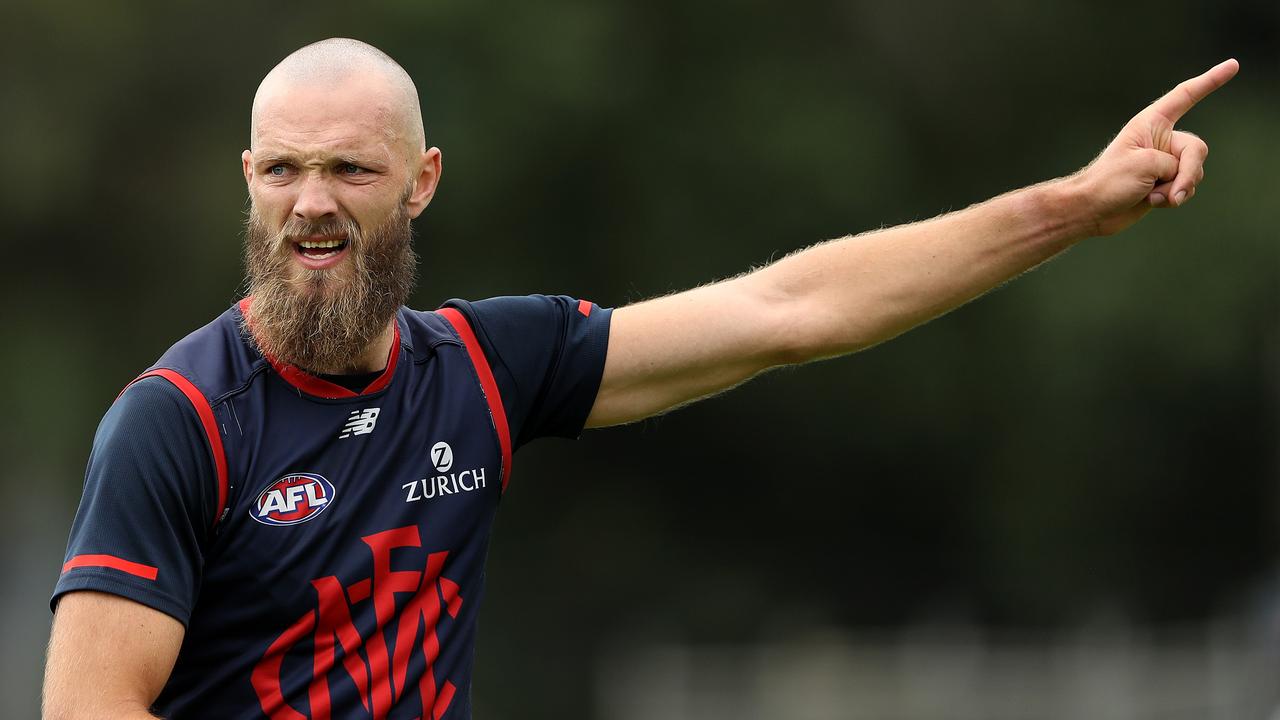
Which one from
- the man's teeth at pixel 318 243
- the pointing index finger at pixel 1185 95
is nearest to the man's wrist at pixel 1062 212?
the pointing index finger at pixel 1185 95

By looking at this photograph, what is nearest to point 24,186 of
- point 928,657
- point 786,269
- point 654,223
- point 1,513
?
point 1,513

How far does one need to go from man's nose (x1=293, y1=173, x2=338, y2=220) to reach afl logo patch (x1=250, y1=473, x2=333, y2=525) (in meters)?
0.64

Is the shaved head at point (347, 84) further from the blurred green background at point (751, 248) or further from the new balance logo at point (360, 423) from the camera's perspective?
the blurred green background at point (751, 248)

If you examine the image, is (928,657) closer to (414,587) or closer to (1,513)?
(1,513)

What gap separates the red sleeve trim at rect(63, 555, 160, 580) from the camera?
3949mm

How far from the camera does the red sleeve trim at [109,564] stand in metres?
3.95

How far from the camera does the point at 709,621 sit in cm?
1962

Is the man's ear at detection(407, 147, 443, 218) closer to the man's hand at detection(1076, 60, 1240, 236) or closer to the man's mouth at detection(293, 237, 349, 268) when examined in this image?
the man's mouth at detection(293, 237, 349, 268)

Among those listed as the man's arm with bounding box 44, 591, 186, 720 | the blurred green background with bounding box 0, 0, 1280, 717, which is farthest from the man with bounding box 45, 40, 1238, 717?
the blurred green background with bounding box 0, 0, 1280, 717

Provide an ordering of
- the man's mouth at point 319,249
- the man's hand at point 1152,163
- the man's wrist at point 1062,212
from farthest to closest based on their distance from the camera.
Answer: the man's wrist at point 1062,212, the man's hand at point 1152,163, the man's mouth at point 319,249

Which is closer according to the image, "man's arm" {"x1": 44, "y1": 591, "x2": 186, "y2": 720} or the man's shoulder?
"man's arm" {"x1": 44, "y1": 591, "x2": 186, "y2": 720}

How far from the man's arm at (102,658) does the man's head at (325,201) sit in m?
0.78

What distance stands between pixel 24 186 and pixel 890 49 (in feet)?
34.2

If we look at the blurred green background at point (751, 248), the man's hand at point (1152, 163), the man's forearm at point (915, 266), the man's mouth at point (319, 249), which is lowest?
the man's mouth at point (319, 249)
